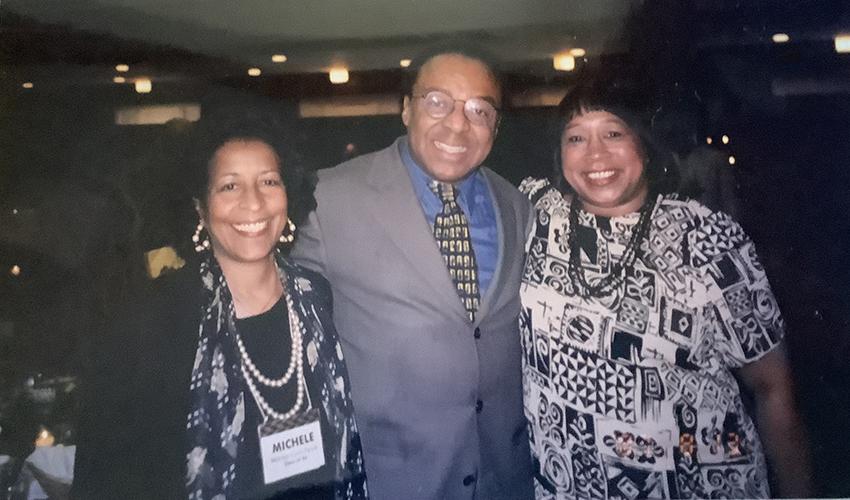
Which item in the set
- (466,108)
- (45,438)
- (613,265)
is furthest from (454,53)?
(45,438)

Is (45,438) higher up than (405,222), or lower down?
lower down

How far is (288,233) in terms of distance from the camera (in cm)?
149

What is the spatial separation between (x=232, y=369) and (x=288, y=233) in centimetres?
33

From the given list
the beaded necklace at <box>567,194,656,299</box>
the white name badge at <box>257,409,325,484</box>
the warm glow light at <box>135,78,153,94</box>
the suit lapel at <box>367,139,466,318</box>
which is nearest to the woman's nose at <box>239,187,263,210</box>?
the suit lapel at <box>367,139,466,318</box>

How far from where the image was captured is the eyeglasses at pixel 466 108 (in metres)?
1.51

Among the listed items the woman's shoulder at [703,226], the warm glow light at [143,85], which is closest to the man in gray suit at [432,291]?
the woman's shoulder at [703,226]

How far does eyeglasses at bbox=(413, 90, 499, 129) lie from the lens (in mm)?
1513

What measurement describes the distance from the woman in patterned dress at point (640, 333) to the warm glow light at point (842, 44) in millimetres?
500

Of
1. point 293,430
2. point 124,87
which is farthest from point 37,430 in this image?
point 124,87

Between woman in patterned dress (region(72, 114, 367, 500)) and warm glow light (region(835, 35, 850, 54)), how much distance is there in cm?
129

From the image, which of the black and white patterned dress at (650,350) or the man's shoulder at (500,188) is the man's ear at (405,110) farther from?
the black and white patterned dress at (650,350)

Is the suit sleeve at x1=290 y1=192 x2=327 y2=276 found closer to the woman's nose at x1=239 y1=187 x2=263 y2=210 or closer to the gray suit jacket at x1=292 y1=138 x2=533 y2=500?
the gray suit jacket at x1=292 y1=138 x2=533 y2=500

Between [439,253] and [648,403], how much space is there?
586 millimetres

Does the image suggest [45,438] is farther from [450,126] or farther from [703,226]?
[703,226]
